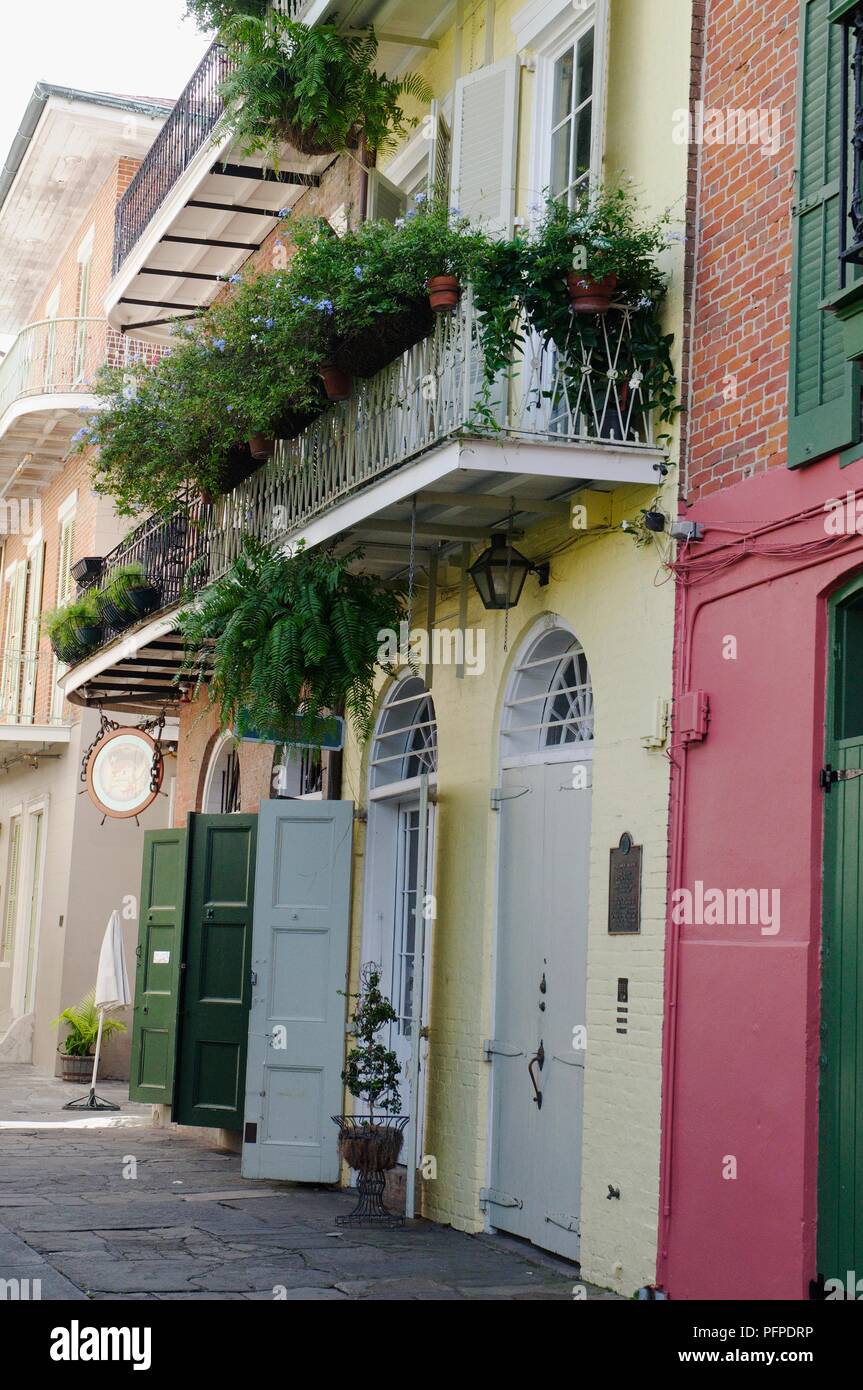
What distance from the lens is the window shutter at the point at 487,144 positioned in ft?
33.2

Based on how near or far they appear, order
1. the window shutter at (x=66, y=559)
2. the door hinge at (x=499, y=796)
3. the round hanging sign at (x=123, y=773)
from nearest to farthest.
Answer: the door hinge at (x=499, y=796), the round hanging sign at (x=123, y=773), the window shutter at (x=66, y=559)

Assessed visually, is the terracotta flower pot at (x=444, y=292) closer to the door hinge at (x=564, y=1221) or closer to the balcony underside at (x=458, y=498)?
the balcony underside at (x=458, y=498)

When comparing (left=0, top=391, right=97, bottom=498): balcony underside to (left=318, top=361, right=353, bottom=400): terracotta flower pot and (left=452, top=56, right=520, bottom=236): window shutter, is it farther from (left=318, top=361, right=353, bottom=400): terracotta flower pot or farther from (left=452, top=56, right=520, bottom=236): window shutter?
(left=452, top=56, right=520, bottom=236): window shutter

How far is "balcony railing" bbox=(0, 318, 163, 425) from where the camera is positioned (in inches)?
806

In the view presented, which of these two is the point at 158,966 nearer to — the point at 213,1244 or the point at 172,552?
the point at 172,552

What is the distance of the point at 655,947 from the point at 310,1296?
227 cm

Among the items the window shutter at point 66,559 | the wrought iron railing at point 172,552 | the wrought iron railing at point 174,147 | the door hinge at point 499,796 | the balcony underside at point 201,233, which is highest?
the wrought iron railing at point 174,147

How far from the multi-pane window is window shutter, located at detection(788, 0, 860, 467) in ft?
7.13

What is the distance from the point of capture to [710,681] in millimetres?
7797

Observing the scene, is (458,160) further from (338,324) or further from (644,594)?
(644,594)

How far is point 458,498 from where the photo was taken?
358 inches

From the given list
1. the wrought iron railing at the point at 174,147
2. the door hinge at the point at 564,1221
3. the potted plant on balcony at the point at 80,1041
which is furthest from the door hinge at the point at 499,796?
the potted plant on balcony at the point at 80,1041

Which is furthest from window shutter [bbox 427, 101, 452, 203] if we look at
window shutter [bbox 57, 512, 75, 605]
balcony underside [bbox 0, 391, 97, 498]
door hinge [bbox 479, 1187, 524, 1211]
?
window shutter [bbox 57, 512, 75, 605]

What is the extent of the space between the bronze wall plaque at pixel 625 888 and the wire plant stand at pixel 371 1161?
8.30 feet
